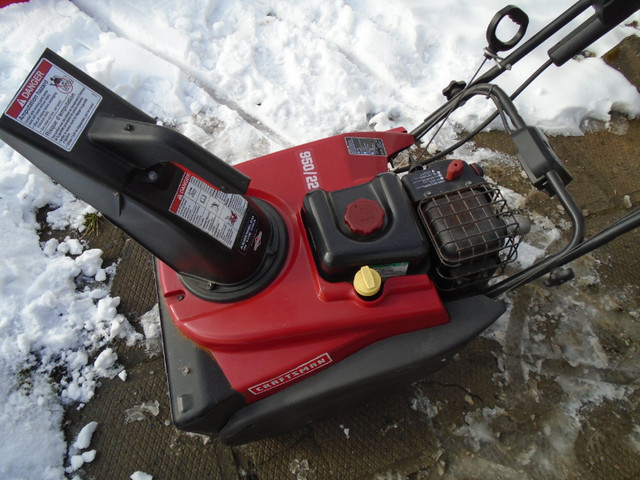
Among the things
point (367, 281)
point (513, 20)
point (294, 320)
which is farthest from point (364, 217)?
point (513, 20)

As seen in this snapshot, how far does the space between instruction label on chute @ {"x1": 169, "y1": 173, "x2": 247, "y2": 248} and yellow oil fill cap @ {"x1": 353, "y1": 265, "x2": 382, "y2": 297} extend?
0.98 ft

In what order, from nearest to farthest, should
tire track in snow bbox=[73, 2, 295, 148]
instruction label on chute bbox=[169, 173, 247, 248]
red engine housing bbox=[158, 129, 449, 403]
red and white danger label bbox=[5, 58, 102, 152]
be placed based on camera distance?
red and white danger label bbox=[5, 58, 102, 152]
instruction label on chute bbox=[169, 173, 247, 248]
red engine housing bbox=[158, 129, 449, 403]
tire track in snow bbox=[73, 2, 295, 148]

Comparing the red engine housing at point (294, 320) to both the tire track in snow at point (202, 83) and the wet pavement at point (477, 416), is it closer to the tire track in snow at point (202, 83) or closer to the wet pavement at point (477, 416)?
the wet pavement at point (477, 416)

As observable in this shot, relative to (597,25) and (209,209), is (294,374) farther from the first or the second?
(597,25)

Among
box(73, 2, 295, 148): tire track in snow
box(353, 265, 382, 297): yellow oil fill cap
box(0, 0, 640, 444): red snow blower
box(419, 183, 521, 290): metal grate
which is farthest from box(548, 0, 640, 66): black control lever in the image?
box(73, 2, 295, 148): tire track in snow

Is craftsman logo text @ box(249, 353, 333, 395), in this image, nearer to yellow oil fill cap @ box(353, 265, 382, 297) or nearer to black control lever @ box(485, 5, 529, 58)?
yellow oil fill cap @ box(353, 265, 382, 297)

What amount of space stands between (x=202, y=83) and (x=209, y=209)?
1.42 metres

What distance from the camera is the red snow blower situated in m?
0.96

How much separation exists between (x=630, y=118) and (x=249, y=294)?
2083 mm

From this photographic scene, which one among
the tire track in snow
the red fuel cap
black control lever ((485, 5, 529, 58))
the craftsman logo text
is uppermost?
black control lever ((485, 5, 529, 58))

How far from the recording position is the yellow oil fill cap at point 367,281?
3.17 feet

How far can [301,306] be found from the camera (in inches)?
41.1

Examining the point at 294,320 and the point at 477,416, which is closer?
the point at 294,320

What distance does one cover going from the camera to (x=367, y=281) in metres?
0.96
